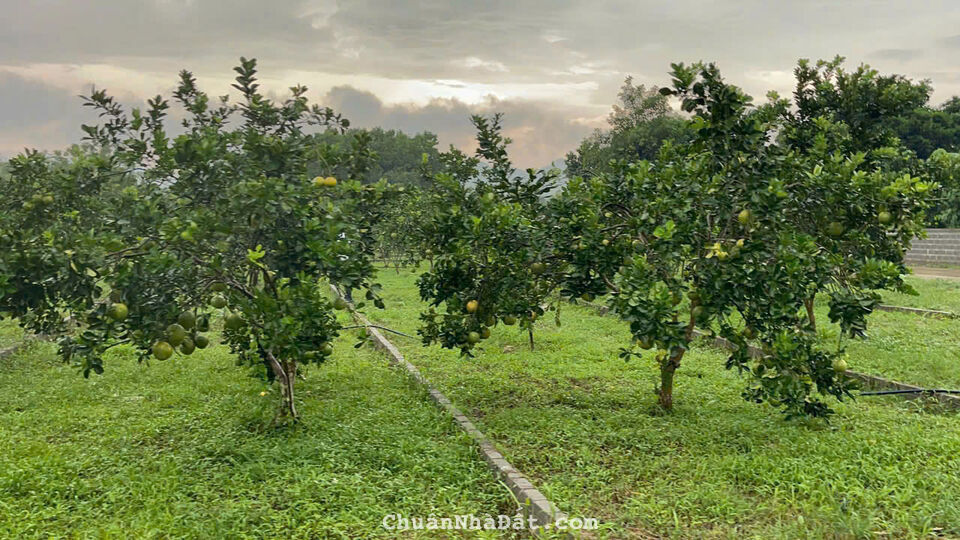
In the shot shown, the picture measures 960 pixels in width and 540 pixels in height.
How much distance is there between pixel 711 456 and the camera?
5.29 m

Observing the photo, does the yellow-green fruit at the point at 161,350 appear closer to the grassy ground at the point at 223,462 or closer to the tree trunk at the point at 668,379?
the grassy ground at the point at 223,462

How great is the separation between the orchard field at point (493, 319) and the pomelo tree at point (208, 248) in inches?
1.0

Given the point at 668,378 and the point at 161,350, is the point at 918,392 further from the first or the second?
the point at 161,350

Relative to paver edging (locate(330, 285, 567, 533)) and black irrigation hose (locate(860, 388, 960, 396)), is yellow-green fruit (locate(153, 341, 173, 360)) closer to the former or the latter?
paver edging (locate(330, 285, 567, 533))

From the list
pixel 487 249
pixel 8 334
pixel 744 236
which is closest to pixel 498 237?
pixel 487 249

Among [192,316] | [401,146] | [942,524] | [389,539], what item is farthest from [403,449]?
[401,146]

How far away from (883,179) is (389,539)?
459cm

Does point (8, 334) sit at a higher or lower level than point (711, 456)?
lower

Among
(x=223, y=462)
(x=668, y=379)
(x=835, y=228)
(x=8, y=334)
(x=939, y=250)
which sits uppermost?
→ (x=835, y=228)

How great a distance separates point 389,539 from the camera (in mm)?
4086

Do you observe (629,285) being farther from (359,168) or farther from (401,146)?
(401,146)

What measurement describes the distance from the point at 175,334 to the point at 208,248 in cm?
72

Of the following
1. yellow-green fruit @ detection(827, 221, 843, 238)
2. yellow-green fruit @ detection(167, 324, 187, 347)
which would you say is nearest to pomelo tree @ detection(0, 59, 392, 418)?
yellow-green fruit @ detection(167, 324, 187, 347)

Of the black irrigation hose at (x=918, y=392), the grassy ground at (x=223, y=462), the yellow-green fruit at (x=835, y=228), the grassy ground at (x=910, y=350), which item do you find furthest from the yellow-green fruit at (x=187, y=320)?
the black irrigation hose at (x=918, y=392)
